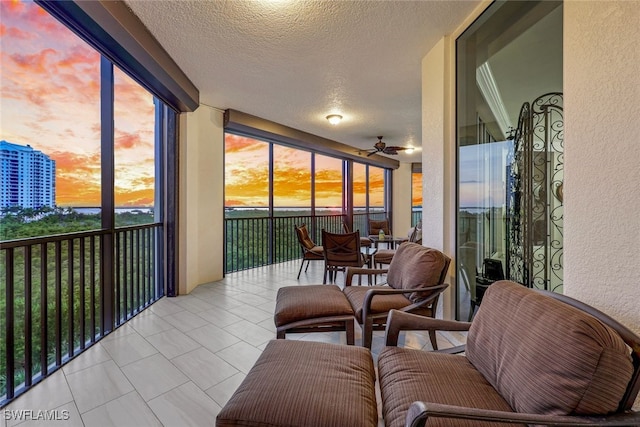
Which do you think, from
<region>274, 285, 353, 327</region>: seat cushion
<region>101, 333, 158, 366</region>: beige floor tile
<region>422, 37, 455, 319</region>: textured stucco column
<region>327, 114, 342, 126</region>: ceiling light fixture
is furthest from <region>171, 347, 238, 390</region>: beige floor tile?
<region>327, 114, 342, 126</region>: ceiling light fixture

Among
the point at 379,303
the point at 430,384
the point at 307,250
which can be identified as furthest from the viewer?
the point at 307,250

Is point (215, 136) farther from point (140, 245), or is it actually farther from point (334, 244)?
point (334, 244)

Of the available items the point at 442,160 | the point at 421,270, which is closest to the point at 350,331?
the point at 421,270

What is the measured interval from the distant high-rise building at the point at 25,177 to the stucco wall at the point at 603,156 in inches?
122

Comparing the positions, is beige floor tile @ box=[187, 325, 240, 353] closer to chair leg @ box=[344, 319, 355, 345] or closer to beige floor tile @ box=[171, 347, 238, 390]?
beige floor tile @ box=[171, 347, 238, 390]

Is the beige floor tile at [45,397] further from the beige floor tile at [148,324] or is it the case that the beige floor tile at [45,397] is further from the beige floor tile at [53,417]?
the beige floor tile at [148,324]

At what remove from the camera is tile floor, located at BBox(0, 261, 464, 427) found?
1.59m

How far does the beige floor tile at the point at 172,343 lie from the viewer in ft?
7.46

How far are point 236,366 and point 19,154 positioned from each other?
1.99 metres

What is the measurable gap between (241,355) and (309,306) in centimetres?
68

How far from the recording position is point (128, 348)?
232 cm

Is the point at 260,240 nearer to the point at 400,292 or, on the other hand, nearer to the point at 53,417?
the point at 400,292

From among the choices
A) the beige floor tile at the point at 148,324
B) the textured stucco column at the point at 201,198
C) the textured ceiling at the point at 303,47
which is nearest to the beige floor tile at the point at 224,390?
the beige floor tile at the point at 148,324

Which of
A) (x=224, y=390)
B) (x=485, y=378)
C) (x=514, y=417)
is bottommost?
(x=224, y=390)
